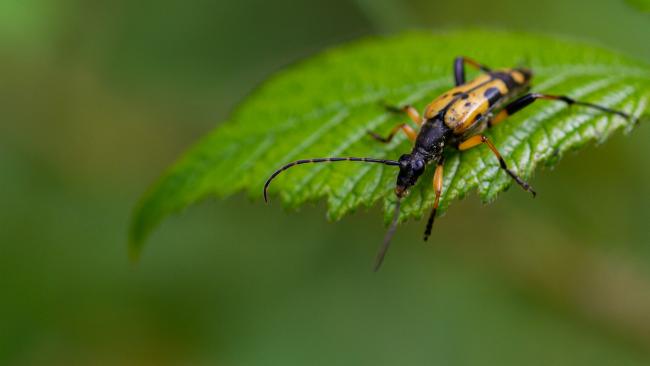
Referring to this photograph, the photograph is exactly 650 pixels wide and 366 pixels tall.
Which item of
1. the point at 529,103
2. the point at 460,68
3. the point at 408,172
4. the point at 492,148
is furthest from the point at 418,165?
the point at 460,68

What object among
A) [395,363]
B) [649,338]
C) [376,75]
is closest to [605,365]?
[649,338]

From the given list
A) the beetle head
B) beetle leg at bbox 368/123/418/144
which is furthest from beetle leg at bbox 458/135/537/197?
beetle leg at bbox 368/123/418/144

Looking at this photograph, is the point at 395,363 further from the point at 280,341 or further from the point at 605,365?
the point at 605,365

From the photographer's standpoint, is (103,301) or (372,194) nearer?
(372,194)

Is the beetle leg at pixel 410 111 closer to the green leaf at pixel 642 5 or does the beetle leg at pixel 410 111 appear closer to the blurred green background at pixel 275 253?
the green leaf at pixel 642 5

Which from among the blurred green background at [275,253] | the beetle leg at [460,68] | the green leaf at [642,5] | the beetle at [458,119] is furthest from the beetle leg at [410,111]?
the blurred green background at [275,253]

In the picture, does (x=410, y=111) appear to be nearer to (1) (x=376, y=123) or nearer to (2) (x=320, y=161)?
(1) (x=376, y=123)
